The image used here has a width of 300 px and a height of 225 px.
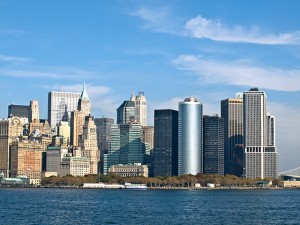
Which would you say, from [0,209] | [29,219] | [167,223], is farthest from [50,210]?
[167,223]

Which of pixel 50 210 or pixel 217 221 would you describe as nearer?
pixel 217 221

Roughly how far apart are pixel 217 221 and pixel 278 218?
10.7m

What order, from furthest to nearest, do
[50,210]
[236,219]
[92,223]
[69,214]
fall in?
[50,210] < [69,214] < [236,219] < [92,223]

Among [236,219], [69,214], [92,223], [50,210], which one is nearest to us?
[92,223]

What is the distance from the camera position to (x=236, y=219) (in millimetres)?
99125

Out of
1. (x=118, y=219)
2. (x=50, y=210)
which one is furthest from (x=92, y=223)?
(x=50, y=210)

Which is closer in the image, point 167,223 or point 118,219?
point 167,223

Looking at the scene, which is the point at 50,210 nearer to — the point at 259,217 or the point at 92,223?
the point at 92,223

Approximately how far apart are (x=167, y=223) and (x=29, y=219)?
1821 cm

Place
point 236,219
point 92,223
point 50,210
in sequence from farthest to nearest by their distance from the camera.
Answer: point 50,210, point 236,219, point 92,223

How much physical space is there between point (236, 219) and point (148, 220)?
12.0m

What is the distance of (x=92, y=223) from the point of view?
9181cm

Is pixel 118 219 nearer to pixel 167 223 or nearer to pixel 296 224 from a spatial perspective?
pixel 167 223

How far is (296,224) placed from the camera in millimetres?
93438
